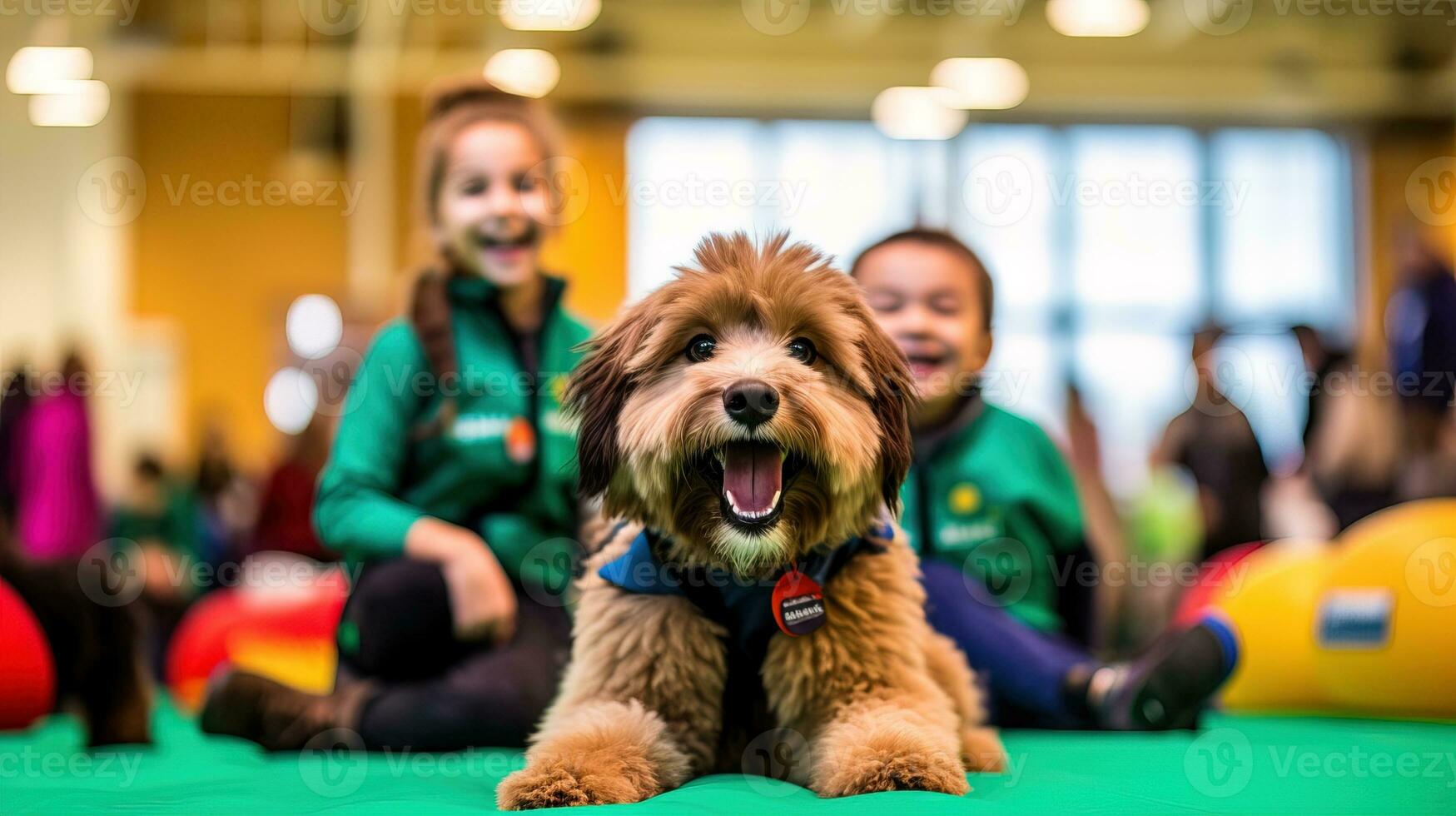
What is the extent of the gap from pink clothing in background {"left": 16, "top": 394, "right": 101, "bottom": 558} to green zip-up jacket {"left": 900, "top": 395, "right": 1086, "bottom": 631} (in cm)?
461

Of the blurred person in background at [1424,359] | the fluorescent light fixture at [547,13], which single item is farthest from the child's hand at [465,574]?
the fluorescent light fixture at [547,13]

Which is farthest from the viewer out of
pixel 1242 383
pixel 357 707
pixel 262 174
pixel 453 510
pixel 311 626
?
pixel 262 174

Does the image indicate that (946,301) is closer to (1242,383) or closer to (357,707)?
(357,707)

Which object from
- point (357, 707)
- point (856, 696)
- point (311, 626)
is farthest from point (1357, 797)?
point (311, 626)

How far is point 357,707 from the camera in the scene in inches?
116

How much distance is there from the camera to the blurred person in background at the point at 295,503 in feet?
22.8

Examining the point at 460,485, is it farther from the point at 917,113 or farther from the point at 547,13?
the point at 917,113

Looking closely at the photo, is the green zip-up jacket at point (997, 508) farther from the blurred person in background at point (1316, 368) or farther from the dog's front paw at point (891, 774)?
the blurred person in background at point (1316, 368)

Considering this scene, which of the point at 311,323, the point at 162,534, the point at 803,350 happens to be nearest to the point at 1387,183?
the point at 311,323

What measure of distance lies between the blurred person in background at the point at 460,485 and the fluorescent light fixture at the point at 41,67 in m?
4.43

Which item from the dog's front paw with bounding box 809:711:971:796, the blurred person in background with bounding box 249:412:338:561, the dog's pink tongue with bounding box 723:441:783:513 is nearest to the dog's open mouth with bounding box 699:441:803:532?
the dog's pink tongue with bounding box 723:441:783:513

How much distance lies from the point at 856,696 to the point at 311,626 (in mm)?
3360

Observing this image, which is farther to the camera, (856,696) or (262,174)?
(262,174)

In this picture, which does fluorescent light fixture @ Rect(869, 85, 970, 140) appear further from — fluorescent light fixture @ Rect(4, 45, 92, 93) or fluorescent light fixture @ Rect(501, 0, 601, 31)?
fluorescent light fixture @ Rect(4, 45, 92, 93)
